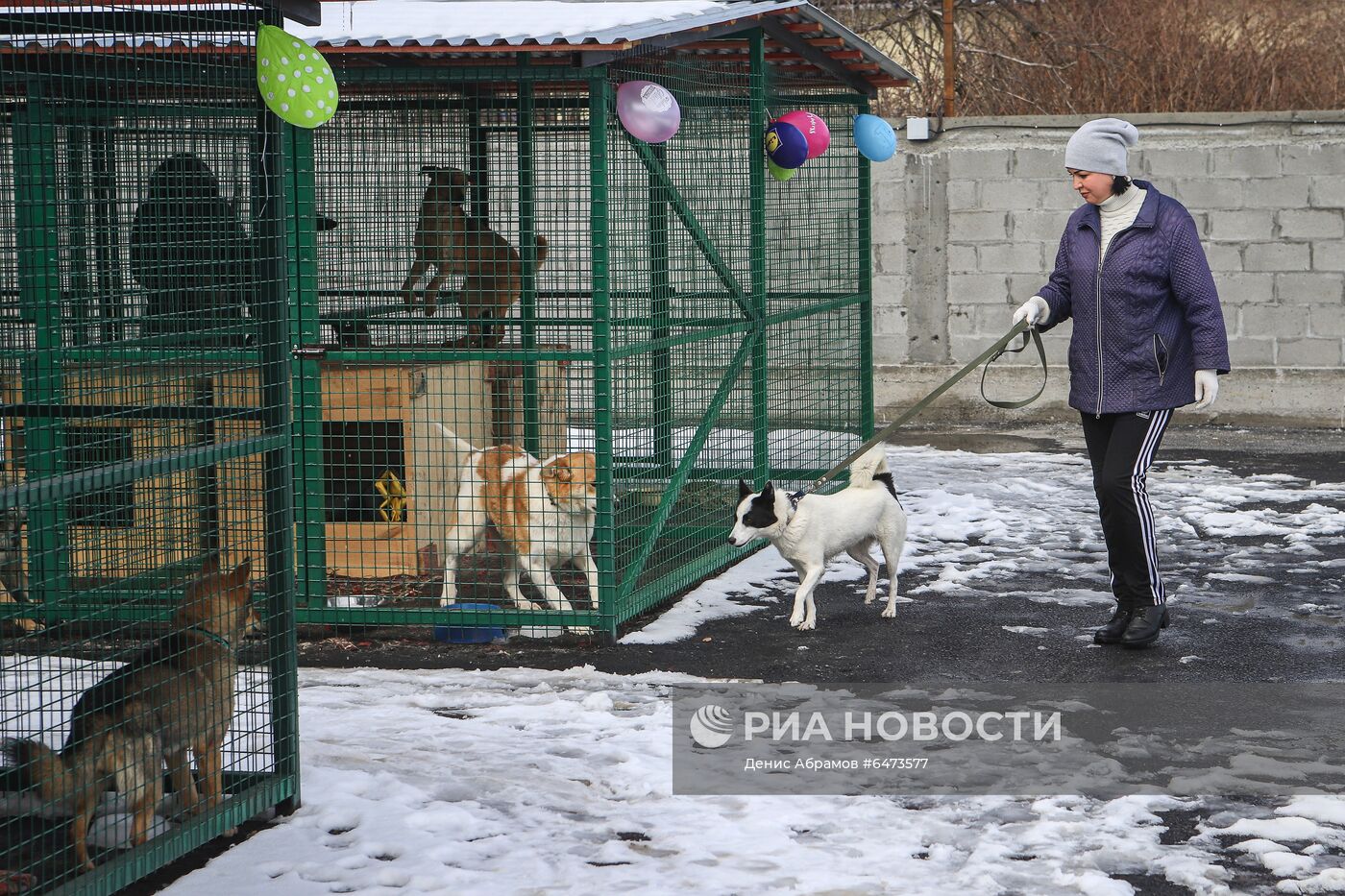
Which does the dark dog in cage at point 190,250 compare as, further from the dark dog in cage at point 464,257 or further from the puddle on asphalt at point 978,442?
the puddle on asphalt at point 978,442

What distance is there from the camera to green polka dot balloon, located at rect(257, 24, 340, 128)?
418 centimetres

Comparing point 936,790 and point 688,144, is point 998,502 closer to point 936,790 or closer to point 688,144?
point 688,144

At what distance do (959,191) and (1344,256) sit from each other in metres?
3.05

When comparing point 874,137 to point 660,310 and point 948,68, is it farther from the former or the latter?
point 948,68

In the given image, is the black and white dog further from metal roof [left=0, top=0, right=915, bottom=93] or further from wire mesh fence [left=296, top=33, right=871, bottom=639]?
metal roof [left=0, top=0, right=915, bottom=93]

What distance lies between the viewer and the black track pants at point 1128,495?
5.88 metres

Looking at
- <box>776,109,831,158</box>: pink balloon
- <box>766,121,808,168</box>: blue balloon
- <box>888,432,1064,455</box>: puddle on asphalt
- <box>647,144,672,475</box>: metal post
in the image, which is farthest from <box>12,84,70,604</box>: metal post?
<box>888,432,1064,455</box>: puddle on asphalt

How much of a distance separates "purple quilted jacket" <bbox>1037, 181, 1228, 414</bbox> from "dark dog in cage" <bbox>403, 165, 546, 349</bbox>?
2.64m

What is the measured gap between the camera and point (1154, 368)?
584 centimetres

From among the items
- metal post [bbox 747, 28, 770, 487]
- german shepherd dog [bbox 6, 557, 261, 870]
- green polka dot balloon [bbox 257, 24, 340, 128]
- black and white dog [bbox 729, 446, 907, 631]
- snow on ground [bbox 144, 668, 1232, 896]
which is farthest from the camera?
metal post [bbox 747, 28, 770, 487]

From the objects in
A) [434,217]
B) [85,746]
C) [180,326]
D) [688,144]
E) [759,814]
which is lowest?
[759,814]

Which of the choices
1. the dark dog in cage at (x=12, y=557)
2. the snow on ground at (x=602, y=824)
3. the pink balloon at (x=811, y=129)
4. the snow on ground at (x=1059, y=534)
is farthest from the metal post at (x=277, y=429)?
the pink balloon at (x=811, y=129)

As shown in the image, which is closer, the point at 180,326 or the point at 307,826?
the point at 307,826

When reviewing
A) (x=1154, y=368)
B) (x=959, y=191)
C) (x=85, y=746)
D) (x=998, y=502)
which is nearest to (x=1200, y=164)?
(x=959, y=191)
